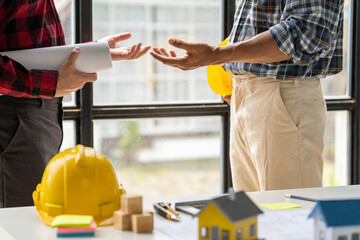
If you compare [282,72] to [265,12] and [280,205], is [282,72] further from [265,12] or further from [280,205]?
[280,205]

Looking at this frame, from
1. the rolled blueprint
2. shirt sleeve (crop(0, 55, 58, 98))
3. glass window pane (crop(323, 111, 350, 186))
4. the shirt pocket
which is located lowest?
glass window pane (crop(323, 111, 350, 186))

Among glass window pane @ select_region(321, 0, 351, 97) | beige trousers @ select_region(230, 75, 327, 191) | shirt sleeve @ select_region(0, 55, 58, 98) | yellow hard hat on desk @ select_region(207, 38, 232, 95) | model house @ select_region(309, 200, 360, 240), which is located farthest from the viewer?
glass window pane @ select_region(321, 0, 351, 97)

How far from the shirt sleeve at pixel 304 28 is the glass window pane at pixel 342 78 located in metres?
1.19

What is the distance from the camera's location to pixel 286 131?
1.86 metres

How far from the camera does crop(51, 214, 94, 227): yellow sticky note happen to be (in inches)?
38.8

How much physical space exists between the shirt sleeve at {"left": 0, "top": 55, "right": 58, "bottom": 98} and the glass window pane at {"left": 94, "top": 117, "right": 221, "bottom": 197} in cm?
87

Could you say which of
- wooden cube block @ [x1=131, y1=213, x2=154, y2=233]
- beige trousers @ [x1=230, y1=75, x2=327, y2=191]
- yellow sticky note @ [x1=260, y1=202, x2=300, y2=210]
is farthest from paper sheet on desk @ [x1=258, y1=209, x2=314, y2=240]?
beige trousers @ [x1=230, y1=75, x2=327, y2=191]

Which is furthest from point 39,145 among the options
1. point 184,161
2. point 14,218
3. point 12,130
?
point 184,161

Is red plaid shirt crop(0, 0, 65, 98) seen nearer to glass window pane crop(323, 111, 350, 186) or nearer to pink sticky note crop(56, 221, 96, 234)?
pink sticky note crop(56, 221, 96, 234)

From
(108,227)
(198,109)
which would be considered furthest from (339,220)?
(198,109)

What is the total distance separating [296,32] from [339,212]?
1.07 meters

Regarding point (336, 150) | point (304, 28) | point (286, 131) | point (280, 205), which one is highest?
point (304, 28)

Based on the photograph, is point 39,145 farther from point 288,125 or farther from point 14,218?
point 288,125

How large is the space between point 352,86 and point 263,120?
4.30ft
